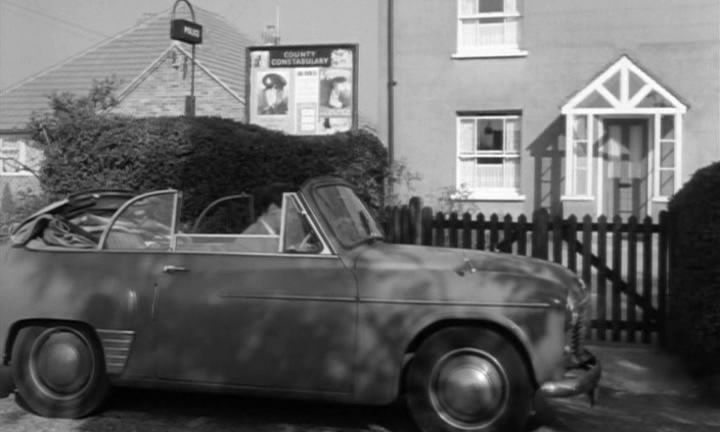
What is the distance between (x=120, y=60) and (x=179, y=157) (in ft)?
61.1

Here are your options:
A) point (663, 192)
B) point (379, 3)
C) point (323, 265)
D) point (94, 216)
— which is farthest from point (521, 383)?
point (379, 3)

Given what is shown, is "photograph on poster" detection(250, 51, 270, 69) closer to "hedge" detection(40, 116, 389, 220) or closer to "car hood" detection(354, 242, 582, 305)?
"hedge" detection(40, 116, 389, 220)

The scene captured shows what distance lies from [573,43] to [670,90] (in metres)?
2.17

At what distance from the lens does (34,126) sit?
1436cm

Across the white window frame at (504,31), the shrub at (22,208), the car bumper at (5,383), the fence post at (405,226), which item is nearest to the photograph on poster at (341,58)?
the white window frame at (504,31)

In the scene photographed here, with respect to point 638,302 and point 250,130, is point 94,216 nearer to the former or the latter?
point 638,302

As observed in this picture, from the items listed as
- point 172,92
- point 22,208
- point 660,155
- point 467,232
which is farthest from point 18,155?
point 467,232

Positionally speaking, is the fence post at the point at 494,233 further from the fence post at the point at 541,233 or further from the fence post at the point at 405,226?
the fence post at the point at 405,226

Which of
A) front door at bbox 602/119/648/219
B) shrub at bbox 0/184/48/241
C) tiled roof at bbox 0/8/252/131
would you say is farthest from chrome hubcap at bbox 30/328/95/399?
tiled roof at bbox 0/8/252/131

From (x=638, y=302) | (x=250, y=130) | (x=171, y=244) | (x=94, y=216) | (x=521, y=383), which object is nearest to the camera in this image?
(x=521, y=383)

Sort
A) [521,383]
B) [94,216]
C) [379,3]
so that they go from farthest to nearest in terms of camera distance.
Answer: [379,3]
[94,216]
[521,383]

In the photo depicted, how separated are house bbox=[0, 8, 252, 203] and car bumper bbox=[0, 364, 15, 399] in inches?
661

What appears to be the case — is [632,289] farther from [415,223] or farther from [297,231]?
[297,231]

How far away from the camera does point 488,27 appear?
17984 mm
